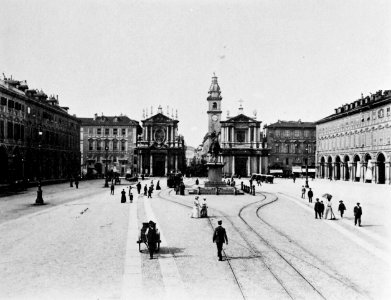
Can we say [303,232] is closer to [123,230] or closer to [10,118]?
[123,230]

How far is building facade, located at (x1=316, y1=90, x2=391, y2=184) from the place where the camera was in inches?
2240

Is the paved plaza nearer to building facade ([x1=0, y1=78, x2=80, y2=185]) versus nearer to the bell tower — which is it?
building facade ([x1=0, y1=78, x2=80, y2=185])

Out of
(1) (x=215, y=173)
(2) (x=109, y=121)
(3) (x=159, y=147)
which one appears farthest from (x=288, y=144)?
(1) (x=215, y=173)

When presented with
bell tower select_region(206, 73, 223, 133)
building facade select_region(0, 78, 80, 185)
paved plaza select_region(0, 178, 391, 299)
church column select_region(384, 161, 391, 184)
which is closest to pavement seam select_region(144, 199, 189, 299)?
paved plaza select_region(0, 178, 391, 299)

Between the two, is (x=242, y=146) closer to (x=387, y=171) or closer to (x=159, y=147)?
(x=159, y=147)

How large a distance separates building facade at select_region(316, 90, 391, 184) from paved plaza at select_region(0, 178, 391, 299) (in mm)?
35920

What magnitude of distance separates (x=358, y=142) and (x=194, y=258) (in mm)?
56853

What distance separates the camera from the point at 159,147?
320 feet

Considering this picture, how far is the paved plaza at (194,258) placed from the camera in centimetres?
1034

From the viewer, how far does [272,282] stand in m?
11.0

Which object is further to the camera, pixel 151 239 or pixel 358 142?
pixel 358 142

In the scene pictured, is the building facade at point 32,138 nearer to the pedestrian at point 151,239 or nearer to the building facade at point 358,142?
the pedestrian at point 151,239

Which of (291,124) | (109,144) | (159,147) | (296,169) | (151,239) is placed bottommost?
(151,239)

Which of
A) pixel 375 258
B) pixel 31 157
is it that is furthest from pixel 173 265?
pixel 31 157
